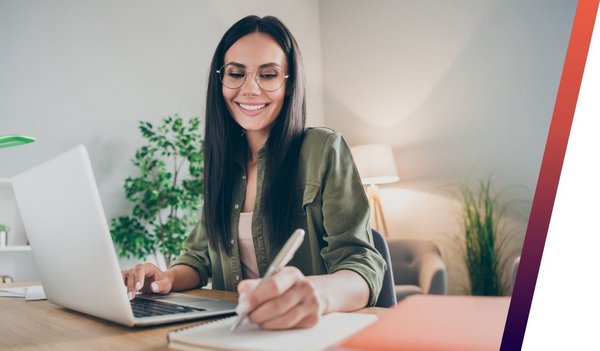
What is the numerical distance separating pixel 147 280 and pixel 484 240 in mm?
2448

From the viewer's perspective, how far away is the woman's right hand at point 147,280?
92cm

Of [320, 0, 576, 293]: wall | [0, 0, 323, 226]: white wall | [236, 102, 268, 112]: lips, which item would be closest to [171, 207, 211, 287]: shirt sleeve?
[236, 102, 268, 112]: lips

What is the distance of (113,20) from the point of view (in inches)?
107

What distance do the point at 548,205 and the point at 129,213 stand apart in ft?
8.42

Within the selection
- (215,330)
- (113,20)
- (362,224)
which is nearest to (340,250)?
(362,224)

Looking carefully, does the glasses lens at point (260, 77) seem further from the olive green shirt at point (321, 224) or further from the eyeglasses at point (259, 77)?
the olive green shirt at point (321, 224)

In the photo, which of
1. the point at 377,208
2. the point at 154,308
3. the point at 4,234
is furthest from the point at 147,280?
the point at 377,208

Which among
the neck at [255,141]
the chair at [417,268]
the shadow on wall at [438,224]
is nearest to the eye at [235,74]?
the neck at [255,141]

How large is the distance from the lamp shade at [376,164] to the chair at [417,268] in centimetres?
49

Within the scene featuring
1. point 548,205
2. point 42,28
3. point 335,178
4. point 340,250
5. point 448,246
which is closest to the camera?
point 548,205

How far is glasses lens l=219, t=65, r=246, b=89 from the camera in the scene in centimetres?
115

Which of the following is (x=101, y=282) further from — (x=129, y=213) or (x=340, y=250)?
(x=129, y=213)

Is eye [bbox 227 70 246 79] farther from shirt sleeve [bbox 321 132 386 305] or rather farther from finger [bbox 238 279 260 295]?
finger [bbox 238 279 260 295]

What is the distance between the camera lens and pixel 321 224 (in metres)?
1.03
